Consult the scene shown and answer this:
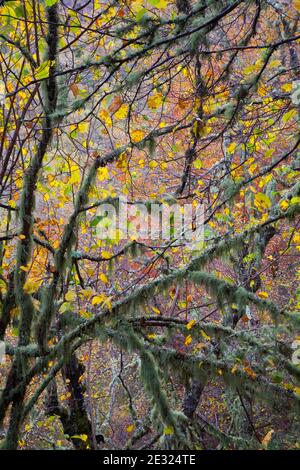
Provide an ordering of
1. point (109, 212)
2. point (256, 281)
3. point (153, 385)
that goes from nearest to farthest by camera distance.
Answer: point (153, 385) → point (109, 212) → point (256, 281)

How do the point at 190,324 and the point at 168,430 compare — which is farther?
the point at 190,324

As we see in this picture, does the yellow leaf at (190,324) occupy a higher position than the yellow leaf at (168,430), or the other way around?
the yellow leaf at (190,324)

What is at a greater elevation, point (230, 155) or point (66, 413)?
point (230, 155)

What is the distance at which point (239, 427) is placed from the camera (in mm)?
5672

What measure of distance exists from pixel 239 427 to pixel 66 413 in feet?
7.09

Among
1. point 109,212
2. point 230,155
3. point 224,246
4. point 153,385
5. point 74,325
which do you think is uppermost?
point 230,155

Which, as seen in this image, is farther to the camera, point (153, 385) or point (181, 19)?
point (153, 385)

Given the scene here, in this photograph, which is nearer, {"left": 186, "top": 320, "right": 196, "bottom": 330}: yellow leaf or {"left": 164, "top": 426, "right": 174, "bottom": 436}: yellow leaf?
{"left": 164, "top": 426, "right": 174, "bottom": 436}: yellow leaf

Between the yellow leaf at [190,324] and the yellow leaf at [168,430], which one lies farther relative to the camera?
the yellow leaf at [190,324]

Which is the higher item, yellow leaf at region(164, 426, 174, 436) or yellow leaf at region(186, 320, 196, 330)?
yellow leaf at region(186, 320, 196, 330)

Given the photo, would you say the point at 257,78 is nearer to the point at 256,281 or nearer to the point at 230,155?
Result: the point at 230,155

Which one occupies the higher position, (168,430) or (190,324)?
(190,324)
